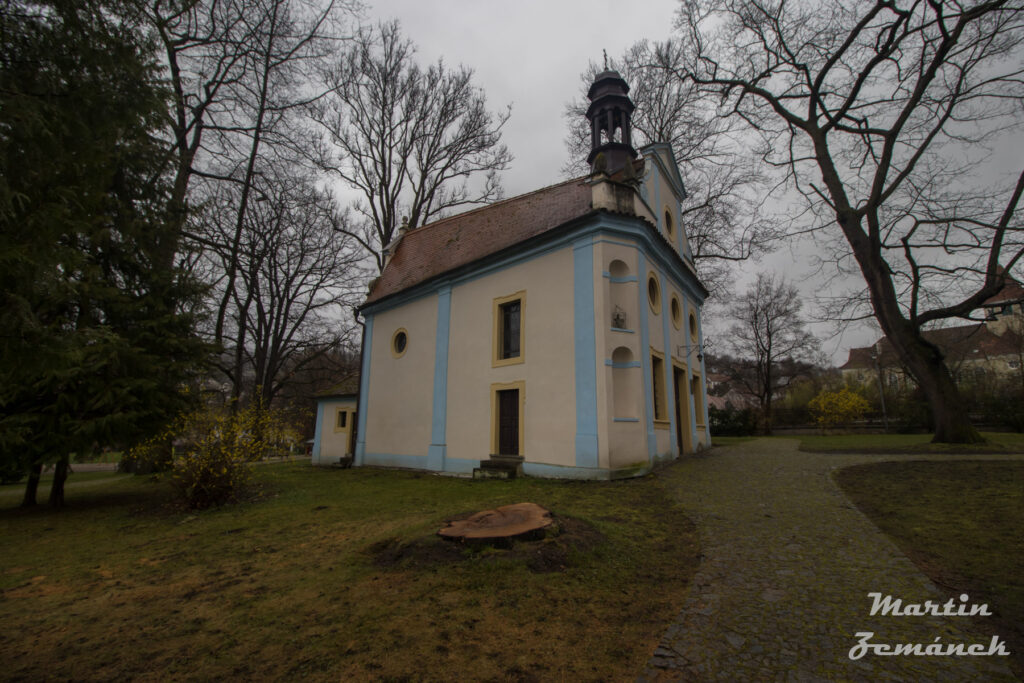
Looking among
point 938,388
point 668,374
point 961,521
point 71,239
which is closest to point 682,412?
point 668,374

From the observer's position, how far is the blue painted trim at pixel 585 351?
30.9ft

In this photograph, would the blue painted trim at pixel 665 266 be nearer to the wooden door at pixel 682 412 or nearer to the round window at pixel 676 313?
the round window at pixel 676 313

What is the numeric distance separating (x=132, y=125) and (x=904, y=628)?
782 cm

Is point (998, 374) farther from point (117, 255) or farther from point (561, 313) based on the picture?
point (117, 255)

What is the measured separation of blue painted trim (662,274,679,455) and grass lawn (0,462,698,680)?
5552 millimetres

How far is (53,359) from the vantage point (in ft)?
11.6

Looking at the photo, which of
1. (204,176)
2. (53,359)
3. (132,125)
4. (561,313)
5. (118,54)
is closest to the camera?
(53,359)

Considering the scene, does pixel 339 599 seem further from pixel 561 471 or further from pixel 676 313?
pixel 676 313

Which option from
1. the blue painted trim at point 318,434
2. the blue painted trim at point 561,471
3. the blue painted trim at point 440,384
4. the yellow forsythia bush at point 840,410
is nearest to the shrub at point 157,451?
the blue painted trim at point 440,384

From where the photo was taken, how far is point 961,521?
5.12m

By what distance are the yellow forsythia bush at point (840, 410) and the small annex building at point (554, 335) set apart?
16327mm

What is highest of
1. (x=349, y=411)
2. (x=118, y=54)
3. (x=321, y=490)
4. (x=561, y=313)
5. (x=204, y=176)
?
(x=204, y=176)

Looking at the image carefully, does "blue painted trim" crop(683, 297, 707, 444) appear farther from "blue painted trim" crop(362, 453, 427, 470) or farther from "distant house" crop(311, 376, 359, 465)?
"distant house" crop(311, 376, 359, 465)

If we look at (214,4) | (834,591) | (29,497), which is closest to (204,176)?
(214,4)
